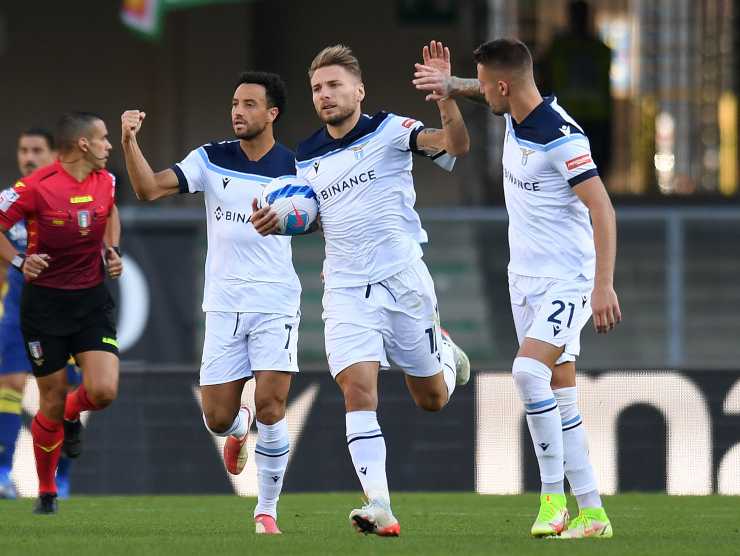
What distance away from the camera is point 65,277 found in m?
8.91

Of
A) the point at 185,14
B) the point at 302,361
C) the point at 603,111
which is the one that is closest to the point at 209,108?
the point at 185,14

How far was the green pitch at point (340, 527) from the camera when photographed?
6938mm

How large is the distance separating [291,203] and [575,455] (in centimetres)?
163

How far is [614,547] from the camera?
6949 millimetres

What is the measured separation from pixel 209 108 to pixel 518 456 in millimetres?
8607

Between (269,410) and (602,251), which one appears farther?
(269,410)

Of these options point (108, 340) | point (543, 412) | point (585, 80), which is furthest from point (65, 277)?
point (585, 80)

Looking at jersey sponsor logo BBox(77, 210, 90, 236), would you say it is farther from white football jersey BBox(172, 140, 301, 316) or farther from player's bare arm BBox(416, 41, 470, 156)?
player's bare arm BBox(416, 41, 470, 156)

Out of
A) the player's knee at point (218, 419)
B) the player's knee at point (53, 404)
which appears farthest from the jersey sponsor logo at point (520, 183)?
the player's knee at point (53, 404)

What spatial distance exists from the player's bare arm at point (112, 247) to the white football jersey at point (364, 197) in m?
1.72

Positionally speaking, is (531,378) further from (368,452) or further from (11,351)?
(11,351)

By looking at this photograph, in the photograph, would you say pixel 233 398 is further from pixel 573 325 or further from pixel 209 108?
pixel 209 108

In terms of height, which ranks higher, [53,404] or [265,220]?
[265,220]

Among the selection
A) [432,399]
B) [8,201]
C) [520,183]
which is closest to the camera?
[520,183]
